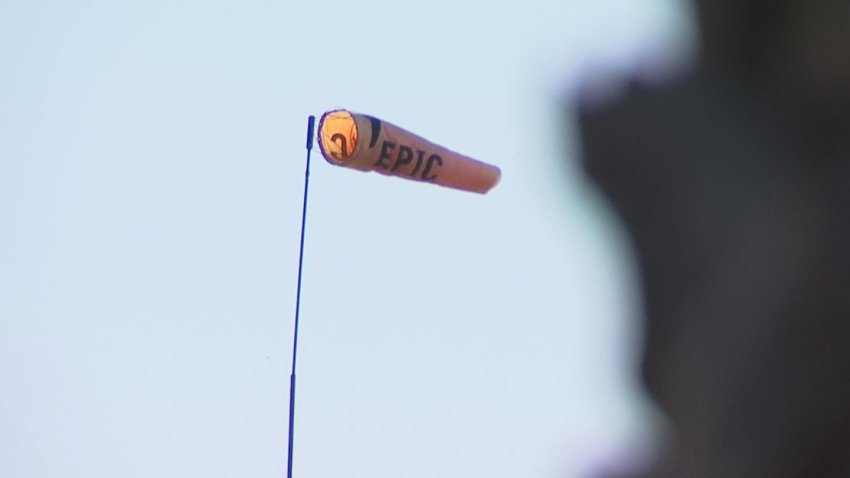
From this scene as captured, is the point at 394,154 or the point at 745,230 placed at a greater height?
the point at 394,154

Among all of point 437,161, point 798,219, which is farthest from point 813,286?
point 437,161

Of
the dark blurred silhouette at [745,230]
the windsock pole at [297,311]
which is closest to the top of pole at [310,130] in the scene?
the windsock pole at [297,311]

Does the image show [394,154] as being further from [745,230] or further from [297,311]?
[745,230]

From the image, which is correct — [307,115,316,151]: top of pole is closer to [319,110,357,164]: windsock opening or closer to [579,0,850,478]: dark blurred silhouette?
[319,110,357,164]: windsock opening

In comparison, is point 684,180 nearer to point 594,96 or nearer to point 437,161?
point 594,96

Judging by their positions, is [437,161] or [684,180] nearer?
[684,180]

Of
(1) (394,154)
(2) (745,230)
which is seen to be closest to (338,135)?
(1) (394,154)

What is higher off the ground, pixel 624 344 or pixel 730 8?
pixel 730 8

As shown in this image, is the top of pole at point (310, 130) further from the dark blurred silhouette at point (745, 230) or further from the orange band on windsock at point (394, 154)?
the dark blurred silhouette at point (745, 230)
